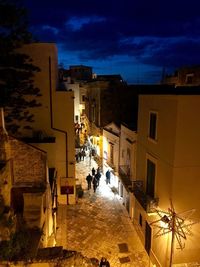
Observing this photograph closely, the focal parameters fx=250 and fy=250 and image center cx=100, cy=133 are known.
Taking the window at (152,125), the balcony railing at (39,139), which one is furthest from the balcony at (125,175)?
the balcony railing at (39,139)

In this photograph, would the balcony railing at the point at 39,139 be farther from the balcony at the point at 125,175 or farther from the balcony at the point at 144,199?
the balcony at the point at 144,199

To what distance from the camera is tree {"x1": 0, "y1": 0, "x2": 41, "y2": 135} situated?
45.9ft

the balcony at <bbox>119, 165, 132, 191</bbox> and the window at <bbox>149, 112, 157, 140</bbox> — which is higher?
the window at <bbox>149, 112, 157, 140</bbox>

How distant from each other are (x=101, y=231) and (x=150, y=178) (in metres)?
4.85

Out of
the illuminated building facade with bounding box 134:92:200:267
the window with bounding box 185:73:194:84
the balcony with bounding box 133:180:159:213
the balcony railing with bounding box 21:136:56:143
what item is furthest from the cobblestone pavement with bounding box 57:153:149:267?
the window with bounding box 185:73:194:84

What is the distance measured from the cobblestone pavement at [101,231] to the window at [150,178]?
10.7 feet

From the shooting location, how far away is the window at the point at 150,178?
13.2 m

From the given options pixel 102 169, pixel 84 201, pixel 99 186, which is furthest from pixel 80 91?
pixel 84 201

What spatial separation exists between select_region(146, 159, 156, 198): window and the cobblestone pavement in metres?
3.25

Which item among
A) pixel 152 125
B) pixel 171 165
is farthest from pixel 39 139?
pixel 171 165

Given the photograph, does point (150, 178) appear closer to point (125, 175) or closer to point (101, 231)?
point (101, 231)

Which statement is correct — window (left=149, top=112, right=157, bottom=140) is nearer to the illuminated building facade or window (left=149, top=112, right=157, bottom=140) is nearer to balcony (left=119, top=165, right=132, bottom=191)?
the illuminated building facade

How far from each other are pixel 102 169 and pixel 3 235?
56.3ft

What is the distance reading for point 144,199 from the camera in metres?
13.3
